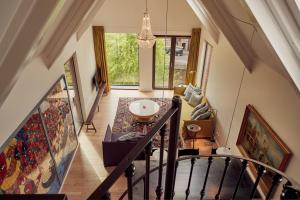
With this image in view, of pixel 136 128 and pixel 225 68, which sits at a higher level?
pixel 225 68

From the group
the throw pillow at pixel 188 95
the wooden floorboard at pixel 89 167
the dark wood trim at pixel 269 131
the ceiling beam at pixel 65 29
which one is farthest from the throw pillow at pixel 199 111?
the ceiling beam at pixel 65 29

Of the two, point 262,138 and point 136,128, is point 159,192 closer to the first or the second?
point 262,138

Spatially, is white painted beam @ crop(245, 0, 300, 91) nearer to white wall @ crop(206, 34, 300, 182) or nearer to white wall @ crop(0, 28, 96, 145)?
white wall @ crop(206, 34, 300, 182)

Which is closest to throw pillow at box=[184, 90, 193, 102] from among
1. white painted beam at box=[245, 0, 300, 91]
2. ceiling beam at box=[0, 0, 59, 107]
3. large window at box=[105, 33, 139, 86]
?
large window at box=[105, 33, 139, 86]

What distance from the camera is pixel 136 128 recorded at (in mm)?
6715

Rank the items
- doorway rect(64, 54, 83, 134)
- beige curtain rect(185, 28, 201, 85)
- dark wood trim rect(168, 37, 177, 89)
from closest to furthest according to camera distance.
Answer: doorway rect(64, 54, 83, 134) < beige curtain rect(185, 28, 201, 85) < dark wood trim rect(168, 37, 177, 89)

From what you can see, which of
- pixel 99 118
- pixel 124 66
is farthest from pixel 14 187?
pixel 124 66

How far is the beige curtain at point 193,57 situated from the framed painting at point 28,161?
18.3ft

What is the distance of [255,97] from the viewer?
4027 millimetres

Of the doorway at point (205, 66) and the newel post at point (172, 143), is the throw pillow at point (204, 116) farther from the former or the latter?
the newel post at point (172, 143)

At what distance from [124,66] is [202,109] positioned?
3682mm

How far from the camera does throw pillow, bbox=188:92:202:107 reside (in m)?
6.94

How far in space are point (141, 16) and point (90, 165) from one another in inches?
194

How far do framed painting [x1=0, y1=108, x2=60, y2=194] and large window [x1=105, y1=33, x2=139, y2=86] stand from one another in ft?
16.0
